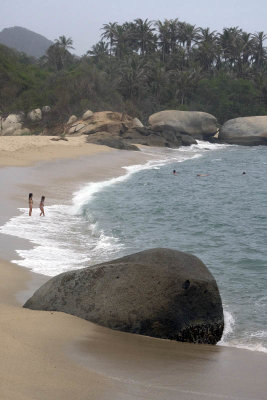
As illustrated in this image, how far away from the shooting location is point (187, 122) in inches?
2378

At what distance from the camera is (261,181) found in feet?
105

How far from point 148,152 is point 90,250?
34051mm

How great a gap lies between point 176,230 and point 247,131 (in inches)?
1762

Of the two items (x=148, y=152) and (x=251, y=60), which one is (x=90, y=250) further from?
(x=251, y=60)

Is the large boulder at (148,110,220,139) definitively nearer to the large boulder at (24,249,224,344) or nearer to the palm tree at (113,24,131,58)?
the palm tree at (113,24,131,58)

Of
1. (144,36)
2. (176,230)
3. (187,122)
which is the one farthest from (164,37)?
(176,230)

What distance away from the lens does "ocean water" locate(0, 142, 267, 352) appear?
1093cm

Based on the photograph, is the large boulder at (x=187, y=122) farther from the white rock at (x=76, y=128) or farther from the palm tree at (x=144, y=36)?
the palm tree at (x=144, y=36)

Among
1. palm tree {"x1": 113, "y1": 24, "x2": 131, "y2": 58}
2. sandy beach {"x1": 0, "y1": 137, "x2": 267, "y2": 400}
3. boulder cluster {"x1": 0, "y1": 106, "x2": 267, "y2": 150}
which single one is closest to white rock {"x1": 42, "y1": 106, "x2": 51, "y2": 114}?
boulder cluster {"x1": 0, "y1": 106, "x2": 267, "y2": 150}

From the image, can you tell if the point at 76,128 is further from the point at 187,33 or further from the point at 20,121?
the point at 187,33

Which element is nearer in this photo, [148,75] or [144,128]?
[144,128]

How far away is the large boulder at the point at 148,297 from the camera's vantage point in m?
8.06

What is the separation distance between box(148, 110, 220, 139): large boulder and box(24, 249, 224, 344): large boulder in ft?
164

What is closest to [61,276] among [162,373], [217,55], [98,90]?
[162,373]
